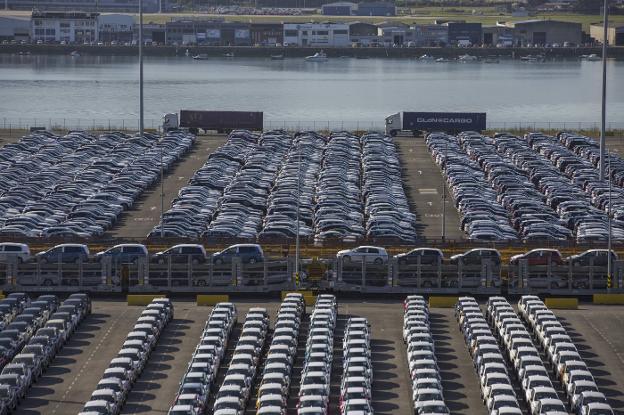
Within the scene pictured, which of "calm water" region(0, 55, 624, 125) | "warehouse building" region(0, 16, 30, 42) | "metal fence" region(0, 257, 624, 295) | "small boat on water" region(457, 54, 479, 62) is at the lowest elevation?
"calm water" region(0, 55, 624, 125)

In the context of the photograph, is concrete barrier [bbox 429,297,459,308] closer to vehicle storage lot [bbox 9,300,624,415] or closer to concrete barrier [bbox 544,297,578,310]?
vehicle storage lot [bbox 9,300,624,415]

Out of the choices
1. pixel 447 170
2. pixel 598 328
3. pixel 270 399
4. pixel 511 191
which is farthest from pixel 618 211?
pixel 270 399

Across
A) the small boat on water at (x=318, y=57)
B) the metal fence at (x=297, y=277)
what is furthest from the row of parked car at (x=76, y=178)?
the small boat on water at (x=318, y=57)

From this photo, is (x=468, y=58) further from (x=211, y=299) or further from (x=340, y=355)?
(x=340, y=355)

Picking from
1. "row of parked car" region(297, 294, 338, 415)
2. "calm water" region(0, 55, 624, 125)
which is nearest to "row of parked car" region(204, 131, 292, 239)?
"row of parked car" region(297, 294, 338, 415)

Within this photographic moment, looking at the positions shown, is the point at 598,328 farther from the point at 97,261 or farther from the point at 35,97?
the point at 35,97

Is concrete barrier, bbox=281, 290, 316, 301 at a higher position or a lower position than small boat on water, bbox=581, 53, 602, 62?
higher

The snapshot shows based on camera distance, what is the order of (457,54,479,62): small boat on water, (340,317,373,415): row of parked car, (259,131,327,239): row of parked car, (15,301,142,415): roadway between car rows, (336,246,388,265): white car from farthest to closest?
(457,54,479,62): small boat on water, (259,131,327,239): row of parked car, (336,246,388,265): white car, (15,301,142,415): roadway between car rows, (340,317,373,415): row of parked car
